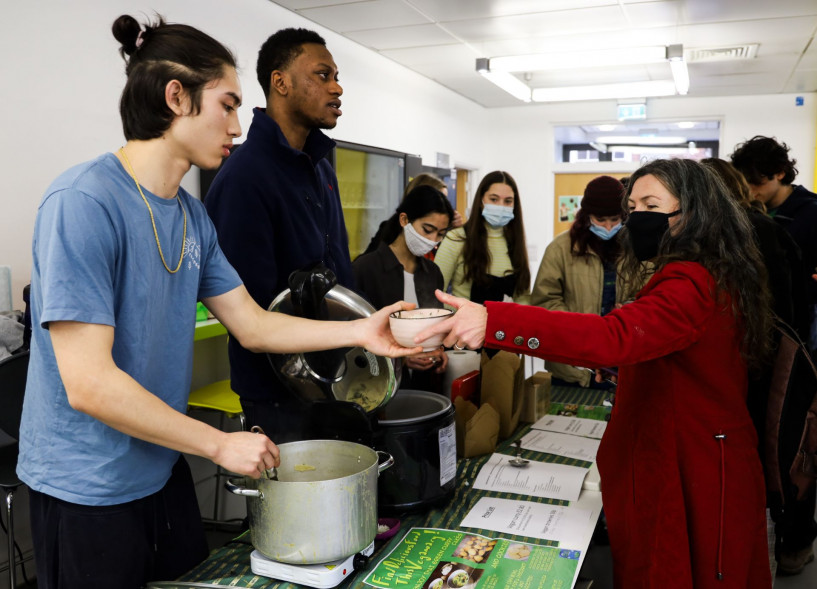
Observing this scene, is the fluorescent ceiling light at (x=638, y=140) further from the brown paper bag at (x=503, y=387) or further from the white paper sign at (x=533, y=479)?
the white paper sign at (x=533, y=479)

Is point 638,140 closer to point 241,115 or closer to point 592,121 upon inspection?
point 592,121

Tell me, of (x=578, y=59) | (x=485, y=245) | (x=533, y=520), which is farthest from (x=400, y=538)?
(x=578, y=59)

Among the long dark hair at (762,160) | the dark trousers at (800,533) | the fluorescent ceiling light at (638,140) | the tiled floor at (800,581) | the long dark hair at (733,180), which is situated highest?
the fluorescent ceiling light at (638,140)

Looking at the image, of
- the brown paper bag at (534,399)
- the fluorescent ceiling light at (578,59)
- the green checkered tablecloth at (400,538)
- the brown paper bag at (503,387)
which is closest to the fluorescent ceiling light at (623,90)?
the fluorescent ceiling light at (578,59)

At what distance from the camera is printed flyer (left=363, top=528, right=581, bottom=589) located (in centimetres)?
122

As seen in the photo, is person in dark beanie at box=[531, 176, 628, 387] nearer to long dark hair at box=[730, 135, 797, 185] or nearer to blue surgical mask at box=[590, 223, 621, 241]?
blue surgical mask at box=[590, 223, 621, 241]

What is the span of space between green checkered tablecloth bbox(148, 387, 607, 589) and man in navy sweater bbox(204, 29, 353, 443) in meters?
0.32

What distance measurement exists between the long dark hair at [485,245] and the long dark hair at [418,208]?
70 cm

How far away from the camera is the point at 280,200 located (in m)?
1.68

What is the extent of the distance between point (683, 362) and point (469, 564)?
1.97 feet

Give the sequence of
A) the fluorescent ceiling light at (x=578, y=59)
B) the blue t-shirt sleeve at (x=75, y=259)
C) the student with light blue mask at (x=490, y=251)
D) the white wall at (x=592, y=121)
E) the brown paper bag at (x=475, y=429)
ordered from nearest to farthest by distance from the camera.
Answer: the blue t-shirt sleeve at (x=75, y=259) → the brown paper bag at (x=475, y=429) → the student with light blue mask at (x=490, y=251) → the fluorescent ceiling light at (x=578, y=59) → the white wall at (x=592, y=121)

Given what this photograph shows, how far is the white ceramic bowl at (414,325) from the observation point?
4.28 feet

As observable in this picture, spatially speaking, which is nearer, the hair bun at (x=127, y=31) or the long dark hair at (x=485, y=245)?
the hair bun at (x=127, y=31)

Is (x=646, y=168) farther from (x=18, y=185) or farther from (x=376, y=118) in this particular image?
(x=376, y=118)
